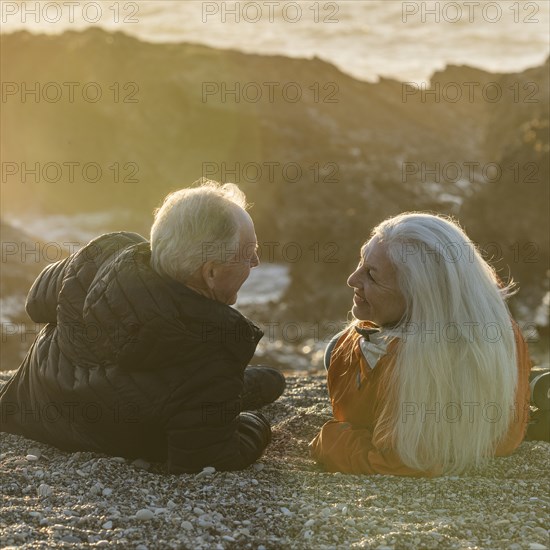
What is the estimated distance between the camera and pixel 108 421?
477 cm

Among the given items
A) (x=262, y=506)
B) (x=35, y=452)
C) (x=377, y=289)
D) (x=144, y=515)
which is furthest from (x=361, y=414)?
(x=35, y=452)

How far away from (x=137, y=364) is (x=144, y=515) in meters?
0.85

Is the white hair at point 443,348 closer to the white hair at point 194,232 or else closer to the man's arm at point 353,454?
the man's arm at point 353,454

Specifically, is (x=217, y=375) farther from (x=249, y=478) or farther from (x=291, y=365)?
(x=291, y=365)

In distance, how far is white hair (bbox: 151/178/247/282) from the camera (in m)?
4.34

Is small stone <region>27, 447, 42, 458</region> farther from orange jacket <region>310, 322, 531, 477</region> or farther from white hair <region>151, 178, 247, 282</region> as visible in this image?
orange jacket <region>310, 322, 531, 477</region>

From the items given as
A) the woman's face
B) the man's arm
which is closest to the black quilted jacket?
the man's arm

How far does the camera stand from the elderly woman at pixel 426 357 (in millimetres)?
4555

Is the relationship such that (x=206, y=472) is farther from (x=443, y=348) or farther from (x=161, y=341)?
(x=443, y=348)

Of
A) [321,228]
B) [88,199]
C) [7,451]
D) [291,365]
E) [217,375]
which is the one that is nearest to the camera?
[217,375]

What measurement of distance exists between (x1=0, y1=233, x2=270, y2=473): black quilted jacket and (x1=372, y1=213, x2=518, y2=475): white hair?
89 centimetres

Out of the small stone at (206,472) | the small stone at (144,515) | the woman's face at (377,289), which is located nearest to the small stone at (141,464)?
the small stone at (206,472)

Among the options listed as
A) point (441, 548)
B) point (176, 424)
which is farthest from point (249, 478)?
point (441, 548)

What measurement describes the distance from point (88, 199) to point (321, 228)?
Result: 26149mm
